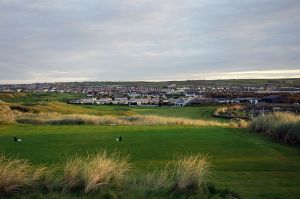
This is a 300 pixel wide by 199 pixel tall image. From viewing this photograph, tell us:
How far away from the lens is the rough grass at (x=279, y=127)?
72.2 ft

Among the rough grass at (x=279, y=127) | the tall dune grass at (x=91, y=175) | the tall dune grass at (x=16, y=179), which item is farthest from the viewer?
the rough grass at (x=279, y=127)

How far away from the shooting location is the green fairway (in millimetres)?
11477

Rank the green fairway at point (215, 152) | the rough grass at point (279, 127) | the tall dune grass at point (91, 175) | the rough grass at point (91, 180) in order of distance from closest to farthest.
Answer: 1. the rough grass at point (91, 180)
2. the tall dune grass at point (91, 175)
3. the green fairway at point (215, 152)
4. the rough grass at point (279, 127)

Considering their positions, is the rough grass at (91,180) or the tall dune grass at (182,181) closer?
the rough grass at (91,180)

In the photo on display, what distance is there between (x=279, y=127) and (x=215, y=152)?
24.3ft

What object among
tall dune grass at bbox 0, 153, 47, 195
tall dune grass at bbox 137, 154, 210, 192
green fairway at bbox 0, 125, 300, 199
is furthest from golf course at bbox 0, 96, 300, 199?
tall dune grass at bbox 0, 153, 47, 195

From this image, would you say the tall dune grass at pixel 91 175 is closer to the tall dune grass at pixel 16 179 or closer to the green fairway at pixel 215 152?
the tall dune grass at pixel 16 179

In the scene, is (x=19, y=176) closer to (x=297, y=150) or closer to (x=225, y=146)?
(x=225, y=146)

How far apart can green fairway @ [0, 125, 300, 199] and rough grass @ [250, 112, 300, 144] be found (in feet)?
2.91

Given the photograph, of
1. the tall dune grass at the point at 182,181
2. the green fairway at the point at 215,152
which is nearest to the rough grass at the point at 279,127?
the green fairway at the point at 215,152

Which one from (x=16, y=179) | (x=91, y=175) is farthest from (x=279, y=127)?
(x=16, y=179)

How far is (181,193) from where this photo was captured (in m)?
9.77

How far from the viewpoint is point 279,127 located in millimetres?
23922

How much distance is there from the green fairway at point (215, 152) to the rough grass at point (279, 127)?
2.91 ft
